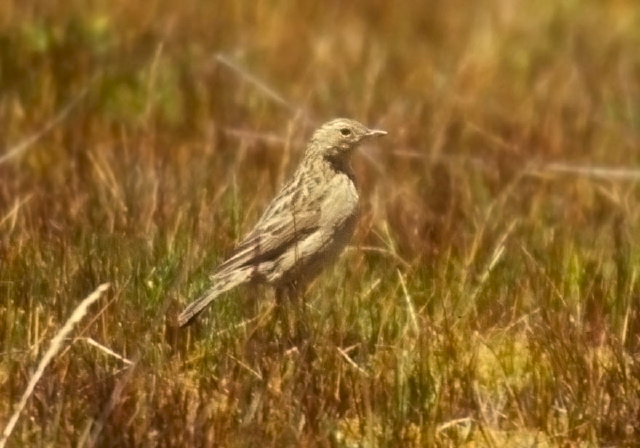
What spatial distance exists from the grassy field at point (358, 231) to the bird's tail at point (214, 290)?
0.05m

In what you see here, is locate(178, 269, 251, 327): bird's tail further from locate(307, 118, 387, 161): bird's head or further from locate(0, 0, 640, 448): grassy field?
locate(307, 118, 387, 161): bird's head

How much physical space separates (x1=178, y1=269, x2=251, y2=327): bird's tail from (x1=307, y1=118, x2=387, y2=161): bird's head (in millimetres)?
795

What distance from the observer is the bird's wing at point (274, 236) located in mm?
5691

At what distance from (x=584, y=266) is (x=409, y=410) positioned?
5.34ft

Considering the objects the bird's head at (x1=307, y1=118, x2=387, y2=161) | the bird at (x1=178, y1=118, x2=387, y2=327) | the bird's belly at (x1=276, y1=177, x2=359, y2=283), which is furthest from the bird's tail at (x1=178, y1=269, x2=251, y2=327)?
the bird's head at (x1=307, y1=118, x2=387, y2=161)

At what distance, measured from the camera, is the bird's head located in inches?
244

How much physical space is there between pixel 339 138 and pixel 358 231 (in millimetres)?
450

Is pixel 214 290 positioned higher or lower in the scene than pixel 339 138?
lower

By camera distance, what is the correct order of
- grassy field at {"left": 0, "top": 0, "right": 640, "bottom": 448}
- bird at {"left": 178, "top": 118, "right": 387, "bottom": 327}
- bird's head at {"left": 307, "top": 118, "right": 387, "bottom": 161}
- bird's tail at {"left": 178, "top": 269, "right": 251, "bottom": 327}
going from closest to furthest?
1. grassy field at {"left": 0, "top": 0, "right": 640, "bottom": 448}
2. bird's tail at {"left": 178, "top": 269, "right": 251, "bottom": 327}
3. bird at {"left": 178, "top": 118, "right": 387, "bottom": 327}
4. bird's head at {"left": 307, "top": 118, "right": 387, "bottom": 161}

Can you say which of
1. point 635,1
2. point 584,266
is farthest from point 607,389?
point 635,1

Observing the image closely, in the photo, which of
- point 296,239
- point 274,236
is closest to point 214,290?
point 296,239

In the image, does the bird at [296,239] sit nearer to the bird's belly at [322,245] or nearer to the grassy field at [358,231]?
the bird's belly at [322,245]

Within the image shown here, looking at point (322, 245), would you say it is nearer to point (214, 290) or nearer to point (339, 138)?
point (214, 290)

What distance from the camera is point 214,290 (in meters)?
5.34
